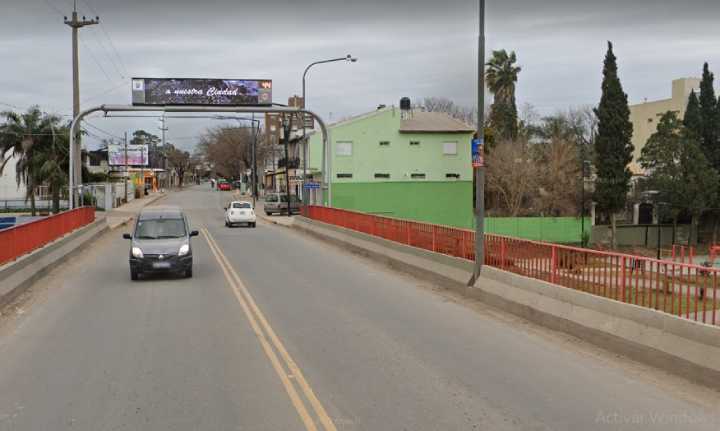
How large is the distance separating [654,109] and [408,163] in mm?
31627

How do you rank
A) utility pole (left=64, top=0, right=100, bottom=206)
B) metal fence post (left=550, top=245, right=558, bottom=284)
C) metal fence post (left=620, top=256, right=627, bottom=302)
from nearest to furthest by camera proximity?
1. metal fence post (left=620, top=256, right=627, bottom=302)
2. metal fence post (left=550, top=245, right=558, bottom=284)
3. utility pole (left=64, top=0, right=100, bottom=206)

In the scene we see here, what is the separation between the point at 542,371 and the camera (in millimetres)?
8859

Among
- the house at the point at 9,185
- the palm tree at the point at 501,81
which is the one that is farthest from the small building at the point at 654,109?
the house at the point at 9,185

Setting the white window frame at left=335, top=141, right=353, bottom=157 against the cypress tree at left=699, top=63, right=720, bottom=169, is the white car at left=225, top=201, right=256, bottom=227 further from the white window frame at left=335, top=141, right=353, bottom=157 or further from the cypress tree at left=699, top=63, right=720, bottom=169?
the cypress tree at left=699, top=63, right=720, bottom=169

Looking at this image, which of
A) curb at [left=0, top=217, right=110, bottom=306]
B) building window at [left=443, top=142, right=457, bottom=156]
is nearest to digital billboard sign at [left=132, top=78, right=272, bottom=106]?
curb at [left=0, top=217, right=110, bottom=306]

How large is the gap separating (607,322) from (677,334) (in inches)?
57.6

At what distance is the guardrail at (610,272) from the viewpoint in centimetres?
883

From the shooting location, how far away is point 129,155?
111 meters

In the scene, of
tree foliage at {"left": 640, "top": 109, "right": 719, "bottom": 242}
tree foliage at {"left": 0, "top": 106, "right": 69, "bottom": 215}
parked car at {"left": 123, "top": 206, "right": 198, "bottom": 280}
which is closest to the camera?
parked car at {"left": 123, "top": 206, "right": 198, "bottom": 280}

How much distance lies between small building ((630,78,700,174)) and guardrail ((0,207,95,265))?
56.6m

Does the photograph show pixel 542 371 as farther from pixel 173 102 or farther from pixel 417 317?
pixel 173 102

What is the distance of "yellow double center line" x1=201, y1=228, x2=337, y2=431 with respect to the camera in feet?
22.5

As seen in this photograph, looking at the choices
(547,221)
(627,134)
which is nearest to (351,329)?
(547,221)

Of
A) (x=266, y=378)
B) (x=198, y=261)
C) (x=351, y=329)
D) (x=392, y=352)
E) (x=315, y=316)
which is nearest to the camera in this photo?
(x=266, y=378)
